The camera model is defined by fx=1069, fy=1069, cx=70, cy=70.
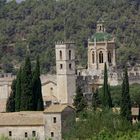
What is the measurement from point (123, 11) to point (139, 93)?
7194cm

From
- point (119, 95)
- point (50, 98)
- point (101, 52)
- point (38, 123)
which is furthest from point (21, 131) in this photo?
point (101, 52)

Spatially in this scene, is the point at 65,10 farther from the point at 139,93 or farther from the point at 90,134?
the point at 90,134

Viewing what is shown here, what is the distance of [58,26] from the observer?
154 metres

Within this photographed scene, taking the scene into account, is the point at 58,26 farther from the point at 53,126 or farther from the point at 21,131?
the point at 53,126

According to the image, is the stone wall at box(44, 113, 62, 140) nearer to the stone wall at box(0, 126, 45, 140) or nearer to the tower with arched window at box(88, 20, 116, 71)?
the stone wall at box(0, 126, 45, 140)

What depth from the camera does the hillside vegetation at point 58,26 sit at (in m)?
135

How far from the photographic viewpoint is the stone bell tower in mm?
88000

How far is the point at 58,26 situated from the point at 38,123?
86.5 metres

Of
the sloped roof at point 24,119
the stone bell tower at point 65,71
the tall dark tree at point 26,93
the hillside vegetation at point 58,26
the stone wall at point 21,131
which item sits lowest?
the stone wall at point 21,131

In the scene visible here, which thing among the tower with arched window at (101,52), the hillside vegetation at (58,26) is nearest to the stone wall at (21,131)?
the tower with arched window at (101,52)

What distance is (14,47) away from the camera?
470 feet

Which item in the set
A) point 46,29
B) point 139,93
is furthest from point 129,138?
point 46,29

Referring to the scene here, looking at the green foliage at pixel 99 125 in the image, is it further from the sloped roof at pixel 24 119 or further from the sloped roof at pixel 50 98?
the sloped roof at pixel 50 98

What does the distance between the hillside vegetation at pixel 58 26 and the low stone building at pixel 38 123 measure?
56.6 meters
